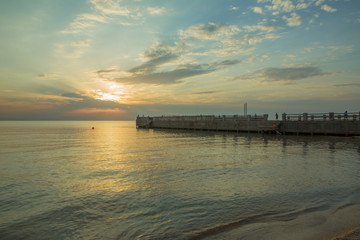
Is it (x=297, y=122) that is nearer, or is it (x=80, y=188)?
(x=80, y=188)

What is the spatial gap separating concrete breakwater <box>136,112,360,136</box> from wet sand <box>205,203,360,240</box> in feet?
114

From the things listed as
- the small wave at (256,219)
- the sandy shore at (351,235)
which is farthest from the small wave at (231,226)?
the sandy shore at (351,235)

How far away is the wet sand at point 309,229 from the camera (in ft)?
19.0

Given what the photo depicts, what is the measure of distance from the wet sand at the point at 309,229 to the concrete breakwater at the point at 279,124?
1362 inches

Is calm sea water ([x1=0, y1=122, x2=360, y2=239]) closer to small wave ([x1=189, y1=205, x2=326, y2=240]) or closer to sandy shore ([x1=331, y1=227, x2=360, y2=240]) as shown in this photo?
small wave ([x1=189, y1=205, x2=326, y2=240])

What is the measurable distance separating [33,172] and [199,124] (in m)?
49.4

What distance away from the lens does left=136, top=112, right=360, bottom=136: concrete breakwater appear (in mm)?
35531

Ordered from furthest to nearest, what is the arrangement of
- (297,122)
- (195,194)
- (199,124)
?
(199,124) → (297,122) → (195,194)

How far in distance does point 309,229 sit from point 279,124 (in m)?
40.1

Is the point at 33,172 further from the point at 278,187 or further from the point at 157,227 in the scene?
the point at 278,187

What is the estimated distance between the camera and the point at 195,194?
9469mm

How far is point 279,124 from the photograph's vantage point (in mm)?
43312

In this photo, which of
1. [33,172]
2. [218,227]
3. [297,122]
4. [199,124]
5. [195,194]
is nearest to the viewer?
[218,227]

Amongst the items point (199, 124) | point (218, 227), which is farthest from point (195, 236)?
point (199, 124)
